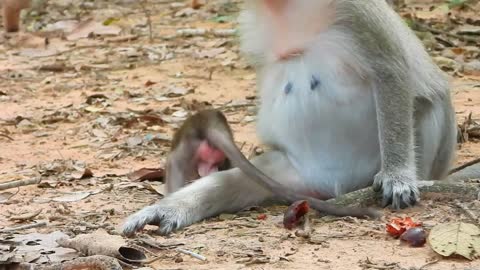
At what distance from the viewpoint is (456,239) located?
3832 millimetres

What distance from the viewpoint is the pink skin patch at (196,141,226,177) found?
5.09m

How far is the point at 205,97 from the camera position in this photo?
307 inches

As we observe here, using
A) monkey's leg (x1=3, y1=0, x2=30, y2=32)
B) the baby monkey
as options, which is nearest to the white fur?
the baby monkey

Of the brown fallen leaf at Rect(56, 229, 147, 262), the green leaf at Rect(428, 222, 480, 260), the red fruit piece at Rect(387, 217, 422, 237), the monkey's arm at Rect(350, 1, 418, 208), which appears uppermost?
the monkey's arm at Rect(350, 1, 418, 208)

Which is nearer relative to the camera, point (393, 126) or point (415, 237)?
point (415, 237)

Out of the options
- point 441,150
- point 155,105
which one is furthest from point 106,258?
point 155,105

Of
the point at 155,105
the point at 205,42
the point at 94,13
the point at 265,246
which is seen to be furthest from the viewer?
the point at 94,13

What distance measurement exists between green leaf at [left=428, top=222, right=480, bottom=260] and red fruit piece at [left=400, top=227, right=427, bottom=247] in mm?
28

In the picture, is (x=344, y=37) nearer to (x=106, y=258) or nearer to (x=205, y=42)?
(x=106, y=258)

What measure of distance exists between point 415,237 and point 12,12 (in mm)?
7307

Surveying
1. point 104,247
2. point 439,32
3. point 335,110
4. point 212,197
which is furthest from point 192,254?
point 439,32

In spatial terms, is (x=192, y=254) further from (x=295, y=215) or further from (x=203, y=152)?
(x=203, y=152)

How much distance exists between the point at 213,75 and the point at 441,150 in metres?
3.71

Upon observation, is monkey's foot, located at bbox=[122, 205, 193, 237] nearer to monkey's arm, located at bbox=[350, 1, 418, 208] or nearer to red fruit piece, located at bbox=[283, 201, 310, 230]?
red fruit piece, located at bbox=[283, 201, 310, 230]
